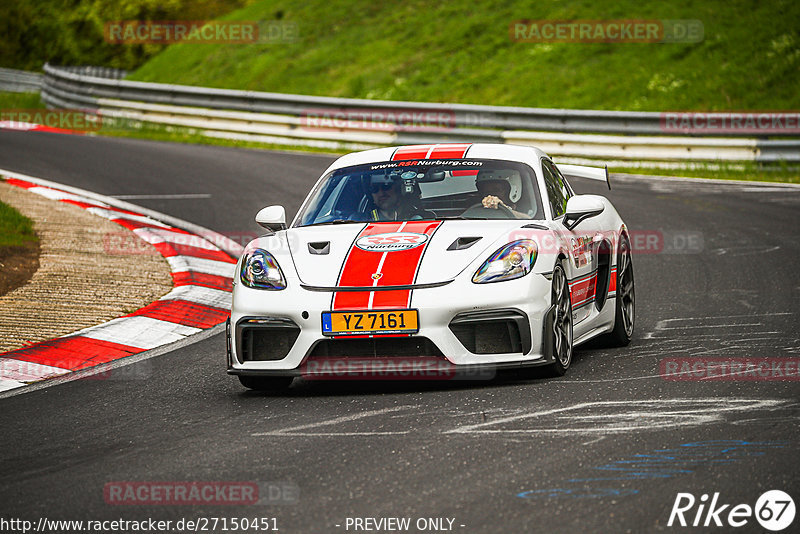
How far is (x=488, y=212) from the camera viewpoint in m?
6.95

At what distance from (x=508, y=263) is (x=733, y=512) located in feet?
8.21

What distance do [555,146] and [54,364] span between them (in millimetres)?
12472

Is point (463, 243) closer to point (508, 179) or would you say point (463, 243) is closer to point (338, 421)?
point (508, 179)

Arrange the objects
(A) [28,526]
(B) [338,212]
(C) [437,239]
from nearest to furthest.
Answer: (A) [28,526] < (C) [437,239] < (B) [338,212]

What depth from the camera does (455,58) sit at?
25922mm

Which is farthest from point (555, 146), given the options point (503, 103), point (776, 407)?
point (776, 407)

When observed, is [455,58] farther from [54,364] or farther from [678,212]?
[54,364]

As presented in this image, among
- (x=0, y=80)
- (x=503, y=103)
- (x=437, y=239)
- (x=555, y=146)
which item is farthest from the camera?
(x=0, y=80)

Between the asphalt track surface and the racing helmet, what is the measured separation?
1.09 meters

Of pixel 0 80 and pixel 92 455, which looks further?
pixel 0 80

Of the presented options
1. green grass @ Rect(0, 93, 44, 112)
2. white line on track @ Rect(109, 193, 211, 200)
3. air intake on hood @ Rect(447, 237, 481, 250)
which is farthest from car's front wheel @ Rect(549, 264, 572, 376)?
green grass @ Rect(0, 93, 44, 112)

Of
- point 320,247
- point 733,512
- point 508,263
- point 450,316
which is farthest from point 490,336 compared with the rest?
point 733,512

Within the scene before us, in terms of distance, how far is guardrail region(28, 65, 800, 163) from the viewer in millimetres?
17891

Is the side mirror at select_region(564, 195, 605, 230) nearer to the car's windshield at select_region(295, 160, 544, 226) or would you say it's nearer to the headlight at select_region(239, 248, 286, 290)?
the car's windshield at select_region(295, 160, 544, 226)
